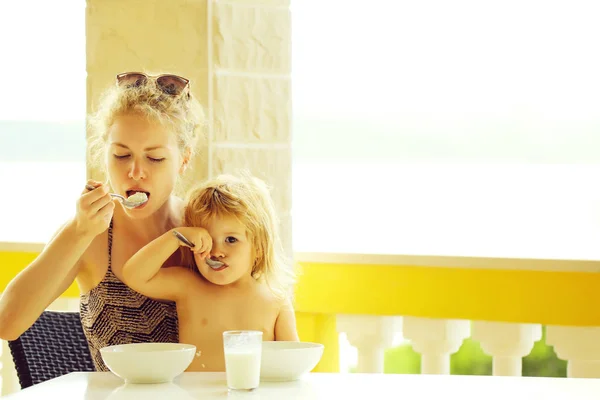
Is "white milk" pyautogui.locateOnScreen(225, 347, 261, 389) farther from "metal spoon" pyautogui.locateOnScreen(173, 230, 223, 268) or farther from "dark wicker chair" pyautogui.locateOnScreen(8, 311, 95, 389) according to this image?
"dark wicker chair" pyautogui.locateOnScreen(8, 311, 95, 389)

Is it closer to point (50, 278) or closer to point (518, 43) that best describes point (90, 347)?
point (50, 278)

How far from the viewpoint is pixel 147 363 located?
52.5 inches

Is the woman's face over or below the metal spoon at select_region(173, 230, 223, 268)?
over

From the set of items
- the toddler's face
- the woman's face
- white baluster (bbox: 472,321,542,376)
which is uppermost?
the woman's face

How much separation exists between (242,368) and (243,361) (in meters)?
0.01

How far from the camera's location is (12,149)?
564cm

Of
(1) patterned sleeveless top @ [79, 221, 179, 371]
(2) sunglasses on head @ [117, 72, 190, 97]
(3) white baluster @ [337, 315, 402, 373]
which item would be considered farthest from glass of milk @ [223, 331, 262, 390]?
(3) white baluster @ [337, 315, 402, 373]

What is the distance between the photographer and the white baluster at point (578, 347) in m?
1.96

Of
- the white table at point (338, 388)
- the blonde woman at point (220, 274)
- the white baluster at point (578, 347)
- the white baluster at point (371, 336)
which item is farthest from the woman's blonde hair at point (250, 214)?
the white baluster at point (578, 347)

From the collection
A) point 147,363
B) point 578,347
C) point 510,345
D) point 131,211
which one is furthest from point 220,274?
point 578,347

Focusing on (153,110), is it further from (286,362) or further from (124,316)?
(286,362)

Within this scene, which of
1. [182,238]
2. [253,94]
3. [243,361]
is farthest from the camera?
[253,94]

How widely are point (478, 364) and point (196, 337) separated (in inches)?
422

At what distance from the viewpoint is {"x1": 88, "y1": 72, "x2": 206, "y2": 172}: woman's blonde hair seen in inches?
70.7
